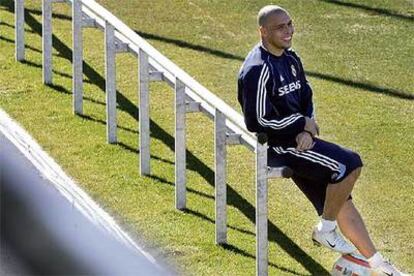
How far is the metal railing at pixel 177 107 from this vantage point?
924 centimetres

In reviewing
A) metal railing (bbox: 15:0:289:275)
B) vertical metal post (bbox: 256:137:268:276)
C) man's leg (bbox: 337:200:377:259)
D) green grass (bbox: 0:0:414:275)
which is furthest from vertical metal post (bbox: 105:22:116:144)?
man's leg (bbox: 337:200:377:259)

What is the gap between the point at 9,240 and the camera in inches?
373

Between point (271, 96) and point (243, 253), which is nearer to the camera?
point (271, 96)

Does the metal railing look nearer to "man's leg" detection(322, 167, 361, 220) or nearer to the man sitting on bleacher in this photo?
the man sitting on bleacher

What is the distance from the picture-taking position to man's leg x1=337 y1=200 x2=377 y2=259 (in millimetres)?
9250

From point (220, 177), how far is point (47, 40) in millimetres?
3524

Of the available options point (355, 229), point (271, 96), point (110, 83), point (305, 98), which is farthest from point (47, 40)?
point (355, 229)

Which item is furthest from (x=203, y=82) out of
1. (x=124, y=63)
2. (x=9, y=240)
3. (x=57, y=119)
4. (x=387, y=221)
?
(x=9, y=240)

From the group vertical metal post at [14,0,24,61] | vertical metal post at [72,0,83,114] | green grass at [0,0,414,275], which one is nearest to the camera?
green grass at [0,0,414,275]

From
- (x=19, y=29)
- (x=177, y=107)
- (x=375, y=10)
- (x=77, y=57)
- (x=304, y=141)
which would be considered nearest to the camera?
(x=304, y=141)

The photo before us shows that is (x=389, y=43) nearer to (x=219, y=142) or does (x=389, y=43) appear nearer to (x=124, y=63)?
(x=124, y=63)

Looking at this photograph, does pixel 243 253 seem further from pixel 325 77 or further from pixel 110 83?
pixel 325 77

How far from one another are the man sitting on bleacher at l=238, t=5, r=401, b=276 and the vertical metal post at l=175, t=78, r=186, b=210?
87 cm

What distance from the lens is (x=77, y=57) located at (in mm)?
12219
